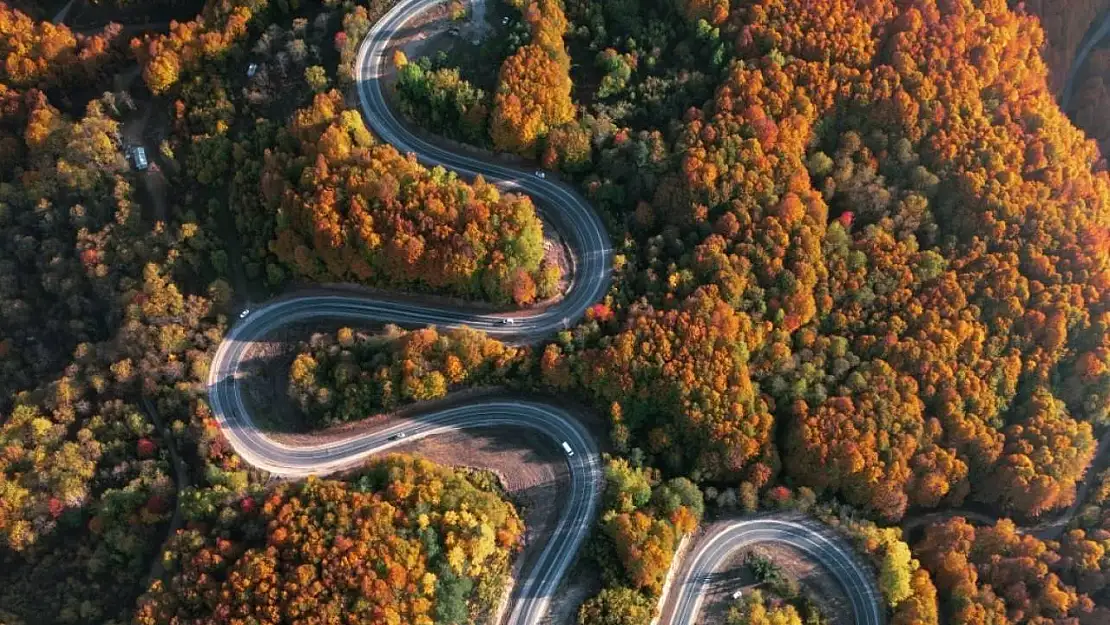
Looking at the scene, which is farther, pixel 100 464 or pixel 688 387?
pixel 100 464

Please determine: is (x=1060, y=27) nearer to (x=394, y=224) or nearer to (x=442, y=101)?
(x=442, y=101)

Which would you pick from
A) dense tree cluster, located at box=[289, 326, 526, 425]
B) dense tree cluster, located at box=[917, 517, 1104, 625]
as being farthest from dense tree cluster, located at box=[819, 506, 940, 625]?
dense tree cluster, located at box=[289, 326, 526, 425]

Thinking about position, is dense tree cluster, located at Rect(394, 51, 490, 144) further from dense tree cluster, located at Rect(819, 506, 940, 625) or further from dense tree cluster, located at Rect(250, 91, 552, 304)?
dense tree cluster, located at Rect(819, 506, 940, 625)

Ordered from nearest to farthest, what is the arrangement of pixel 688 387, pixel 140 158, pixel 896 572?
pixel 896 572, pixel 688 387, pixel 140 158

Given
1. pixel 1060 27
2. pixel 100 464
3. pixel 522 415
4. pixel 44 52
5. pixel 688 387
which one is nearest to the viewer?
pixel 688 387

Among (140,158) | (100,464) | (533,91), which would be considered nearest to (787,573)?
(533,91)

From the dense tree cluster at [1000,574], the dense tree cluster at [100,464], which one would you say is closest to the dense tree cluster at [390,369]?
the dense tree cluster at [100,464]
